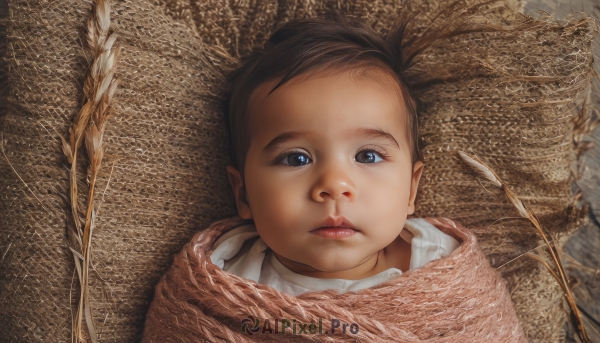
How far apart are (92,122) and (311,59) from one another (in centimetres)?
50

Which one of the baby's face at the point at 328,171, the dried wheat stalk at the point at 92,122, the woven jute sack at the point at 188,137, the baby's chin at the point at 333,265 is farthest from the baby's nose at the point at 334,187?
the dried wheat stalk at the point at 92,122

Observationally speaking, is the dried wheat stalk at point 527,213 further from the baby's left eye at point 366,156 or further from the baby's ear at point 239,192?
the baby's ear at point 239,192

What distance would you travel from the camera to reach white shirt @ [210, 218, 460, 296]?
1.22 meters

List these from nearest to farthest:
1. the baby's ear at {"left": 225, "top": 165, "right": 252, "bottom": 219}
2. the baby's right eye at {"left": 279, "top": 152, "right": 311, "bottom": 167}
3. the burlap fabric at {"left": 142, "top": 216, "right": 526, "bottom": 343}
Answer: the burlap fabric at {"left": 142, "top": 216, "right": 526, "bottom": 343}, the baby's right eye at {"left": 279, "top": 152, "right": 311, "bottom": 167}, the baby's ear at {"left": 225, "top": 165, "right": 252, "bottom": 219}

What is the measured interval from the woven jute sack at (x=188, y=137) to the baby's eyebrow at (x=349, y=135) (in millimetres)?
230

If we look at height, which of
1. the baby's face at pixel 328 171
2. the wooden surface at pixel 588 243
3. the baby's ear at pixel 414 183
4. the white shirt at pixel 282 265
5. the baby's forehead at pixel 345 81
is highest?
the baby's forehead at pixel 345 81

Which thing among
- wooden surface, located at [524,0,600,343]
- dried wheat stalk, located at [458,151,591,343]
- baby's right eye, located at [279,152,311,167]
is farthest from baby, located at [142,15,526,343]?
wooden surface, located at [524,0,600,343]

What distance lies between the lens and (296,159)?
120cm

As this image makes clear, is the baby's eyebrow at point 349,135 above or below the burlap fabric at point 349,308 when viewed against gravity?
above

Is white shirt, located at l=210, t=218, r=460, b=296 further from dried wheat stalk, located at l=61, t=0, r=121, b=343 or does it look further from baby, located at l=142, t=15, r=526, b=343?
dried wheat stalk, located at l=61, t=0, r=121, b=343

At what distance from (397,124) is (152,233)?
0.62m

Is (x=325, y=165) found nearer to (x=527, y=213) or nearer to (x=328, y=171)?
(x=328, y=171)

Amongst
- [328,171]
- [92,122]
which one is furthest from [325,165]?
[92,122]

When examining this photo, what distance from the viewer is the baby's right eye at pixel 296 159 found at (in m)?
1.19
